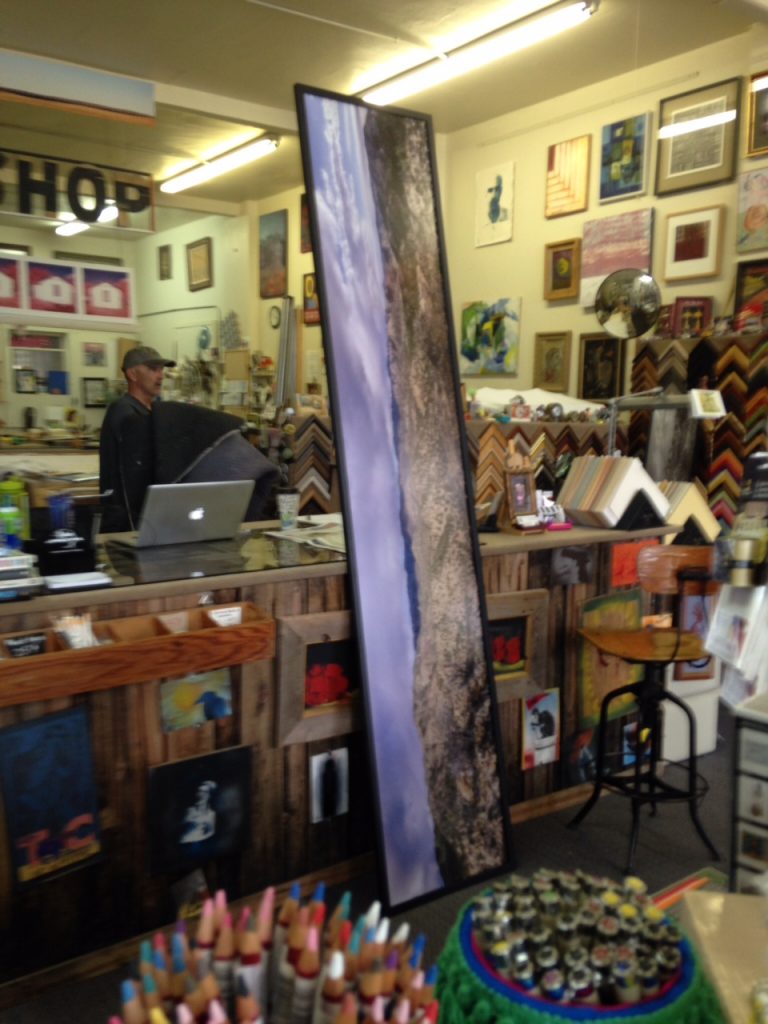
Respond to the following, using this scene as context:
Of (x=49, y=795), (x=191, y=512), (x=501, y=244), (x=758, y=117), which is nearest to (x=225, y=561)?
(x=191, y=512)

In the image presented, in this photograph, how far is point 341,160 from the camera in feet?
8.37

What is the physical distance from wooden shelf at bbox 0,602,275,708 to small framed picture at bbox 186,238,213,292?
29.0 feet

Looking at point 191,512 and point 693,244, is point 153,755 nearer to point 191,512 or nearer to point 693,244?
point 191,512

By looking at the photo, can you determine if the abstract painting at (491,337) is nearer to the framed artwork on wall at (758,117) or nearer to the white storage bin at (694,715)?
the framed artwork on wall at (758,117)

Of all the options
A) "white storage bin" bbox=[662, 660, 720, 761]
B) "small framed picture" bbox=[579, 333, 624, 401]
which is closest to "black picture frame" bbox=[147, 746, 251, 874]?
"white storage bin" bbox=[662, 660, 720, 761]

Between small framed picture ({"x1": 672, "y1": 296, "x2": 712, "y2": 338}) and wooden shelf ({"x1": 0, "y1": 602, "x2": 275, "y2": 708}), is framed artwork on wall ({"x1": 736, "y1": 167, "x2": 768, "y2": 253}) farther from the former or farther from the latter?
wooden shelf ({"x1": 0, "y1": 602, "x2": 275, "y2": 708})

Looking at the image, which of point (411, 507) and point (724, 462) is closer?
point (411, 507)

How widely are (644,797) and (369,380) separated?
5.56 feet

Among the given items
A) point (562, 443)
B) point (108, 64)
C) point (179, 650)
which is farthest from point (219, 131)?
point (179, 650)

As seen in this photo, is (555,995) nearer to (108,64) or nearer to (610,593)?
(610,593)

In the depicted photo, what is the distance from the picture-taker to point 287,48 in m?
6.10

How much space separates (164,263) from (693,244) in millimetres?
7476

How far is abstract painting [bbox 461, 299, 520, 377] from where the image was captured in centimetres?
754

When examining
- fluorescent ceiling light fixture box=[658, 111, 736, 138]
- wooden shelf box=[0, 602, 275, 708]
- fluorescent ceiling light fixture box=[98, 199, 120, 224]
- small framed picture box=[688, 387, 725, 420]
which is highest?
fluorescent ceiling light fixture box=[658, 111, 736, 138]
